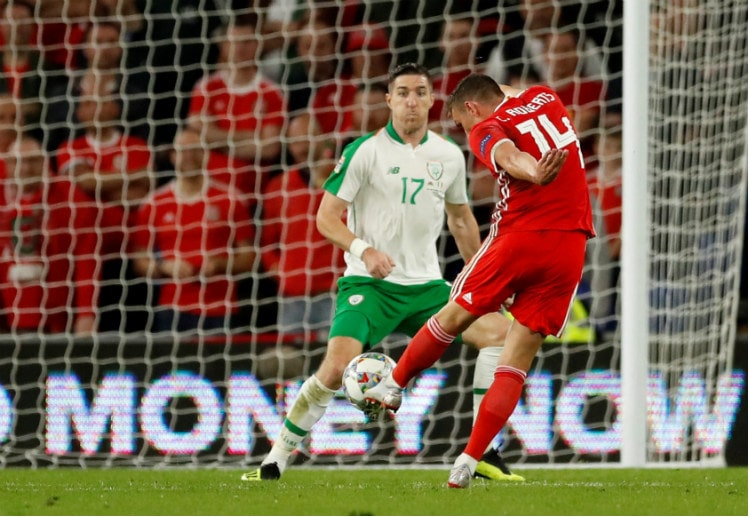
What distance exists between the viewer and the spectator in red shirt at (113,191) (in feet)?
27.8

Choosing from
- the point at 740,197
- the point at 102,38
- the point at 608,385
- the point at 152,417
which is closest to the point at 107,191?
the point at 102,38

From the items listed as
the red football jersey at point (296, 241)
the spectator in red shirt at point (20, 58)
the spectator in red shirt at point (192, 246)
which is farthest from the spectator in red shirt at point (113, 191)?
the red football jersey at point (296, 241)

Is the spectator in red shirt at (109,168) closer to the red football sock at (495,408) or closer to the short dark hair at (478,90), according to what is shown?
the short dark hair at (478,90)

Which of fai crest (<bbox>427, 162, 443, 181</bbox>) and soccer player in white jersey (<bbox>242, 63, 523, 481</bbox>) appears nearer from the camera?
soccer player in white jersey (<bbox>242, 63, 523, 481</bbox>)

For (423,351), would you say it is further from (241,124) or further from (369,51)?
(369,51)

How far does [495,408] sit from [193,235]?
3685mm

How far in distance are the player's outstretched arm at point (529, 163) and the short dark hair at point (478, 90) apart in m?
0.37

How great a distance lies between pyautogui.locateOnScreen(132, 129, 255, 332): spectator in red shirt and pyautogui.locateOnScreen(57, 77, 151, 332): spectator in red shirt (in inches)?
5.0

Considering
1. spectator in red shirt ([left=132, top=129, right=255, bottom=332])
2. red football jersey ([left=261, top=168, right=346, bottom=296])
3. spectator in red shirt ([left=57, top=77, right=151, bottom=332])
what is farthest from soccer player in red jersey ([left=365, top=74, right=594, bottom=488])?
spectator in red shirt ([left=57, top=77, right=151, bottom=332])

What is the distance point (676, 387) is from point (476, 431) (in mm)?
2887

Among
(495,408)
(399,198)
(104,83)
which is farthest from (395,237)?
(104,83)

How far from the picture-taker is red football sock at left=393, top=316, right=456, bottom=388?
205 inches

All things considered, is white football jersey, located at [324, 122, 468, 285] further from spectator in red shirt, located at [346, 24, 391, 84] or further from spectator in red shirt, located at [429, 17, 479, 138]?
spectator in red shirt, located at [346, 24, 391, 84]

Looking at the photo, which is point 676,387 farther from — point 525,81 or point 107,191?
point 107,191
